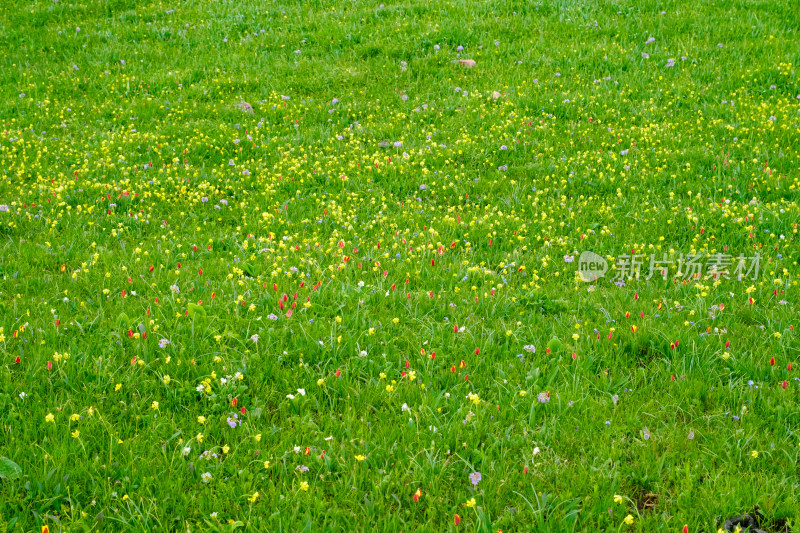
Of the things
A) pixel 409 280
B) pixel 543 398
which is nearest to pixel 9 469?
pixel 543 398

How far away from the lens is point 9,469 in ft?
13.1

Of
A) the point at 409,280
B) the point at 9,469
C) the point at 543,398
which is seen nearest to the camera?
the point at 9,469

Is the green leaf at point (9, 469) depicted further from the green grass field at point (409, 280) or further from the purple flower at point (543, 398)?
the purple flower at point (543, 398)

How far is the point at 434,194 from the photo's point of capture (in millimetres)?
9109

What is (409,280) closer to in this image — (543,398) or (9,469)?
(543,398)

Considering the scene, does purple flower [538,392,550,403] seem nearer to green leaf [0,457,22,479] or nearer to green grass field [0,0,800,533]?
green grass field [0,0,800,533]

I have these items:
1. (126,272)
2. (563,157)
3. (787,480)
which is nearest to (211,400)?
(126,272)

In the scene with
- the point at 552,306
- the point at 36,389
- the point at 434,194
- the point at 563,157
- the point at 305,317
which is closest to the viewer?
the point at 36,389

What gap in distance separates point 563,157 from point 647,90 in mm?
3050

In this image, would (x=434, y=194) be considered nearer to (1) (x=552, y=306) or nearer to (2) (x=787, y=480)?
(1) (x=552, y=306)

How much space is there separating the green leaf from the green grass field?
0.7 inches

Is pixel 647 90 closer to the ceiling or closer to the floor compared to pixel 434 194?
closer to the ceiling

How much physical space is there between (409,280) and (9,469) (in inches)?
150

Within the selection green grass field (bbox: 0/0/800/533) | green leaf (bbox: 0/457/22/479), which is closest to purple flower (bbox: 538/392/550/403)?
green grass field (bbox: 0/0/800/533)
